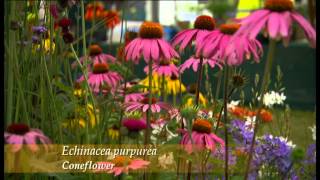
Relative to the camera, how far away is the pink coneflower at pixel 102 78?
1.07 metres

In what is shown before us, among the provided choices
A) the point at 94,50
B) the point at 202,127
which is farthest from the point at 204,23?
the point at 94,50

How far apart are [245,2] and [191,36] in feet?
20.9

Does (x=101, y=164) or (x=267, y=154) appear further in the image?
(x=267, y=154)

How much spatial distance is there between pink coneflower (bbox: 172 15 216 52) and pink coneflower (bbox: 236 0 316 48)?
0.15 meters

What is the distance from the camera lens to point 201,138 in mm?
677

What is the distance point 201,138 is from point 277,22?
21cm

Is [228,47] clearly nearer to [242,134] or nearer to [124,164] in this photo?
[124,164]

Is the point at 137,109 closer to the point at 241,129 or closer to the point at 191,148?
the point at 191,148

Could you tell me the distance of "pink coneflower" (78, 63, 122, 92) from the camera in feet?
3.52

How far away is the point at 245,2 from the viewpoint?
6.92 metres

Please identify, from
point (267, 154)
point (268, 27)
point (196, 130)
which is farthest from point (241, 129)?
point (268, 27)

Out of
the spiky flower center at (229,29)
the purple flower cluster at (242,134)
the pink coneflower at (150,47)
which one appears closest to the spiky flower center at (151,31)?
the pink coneflower at (150,47)

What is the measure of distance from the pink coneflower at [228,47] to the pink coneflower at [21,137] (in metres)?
0.19

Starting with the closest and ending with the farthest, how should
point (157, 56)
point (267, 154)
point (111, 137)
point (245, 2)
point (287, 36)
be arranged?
point (287, 36), point (157, 56), point (267, 154), point (111, 137), point (245, 2)
